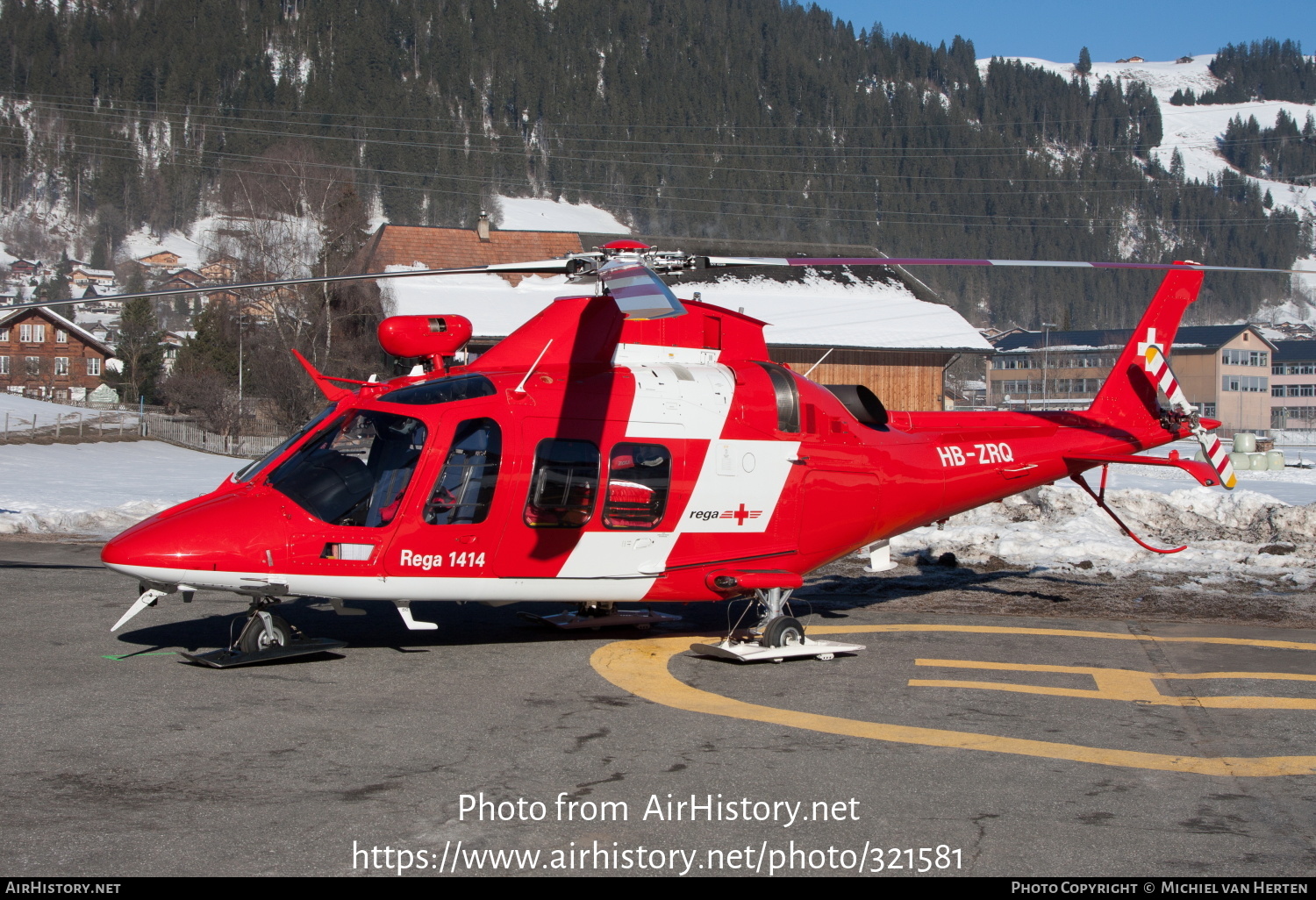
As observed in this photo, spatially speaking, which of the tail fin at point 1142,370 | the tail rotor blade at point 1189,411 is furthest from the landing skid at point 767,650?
the tail fin at point 1142,370

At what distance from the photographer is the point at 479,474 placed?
30.9 feet

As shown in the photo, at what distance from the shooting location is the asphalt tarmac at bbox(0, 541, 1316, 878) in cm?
536

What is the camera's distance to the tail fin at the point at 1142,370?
13.3 meters

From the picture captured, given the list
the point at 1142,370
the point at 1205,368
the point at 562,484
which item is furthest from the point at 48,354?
the point at 1205,368

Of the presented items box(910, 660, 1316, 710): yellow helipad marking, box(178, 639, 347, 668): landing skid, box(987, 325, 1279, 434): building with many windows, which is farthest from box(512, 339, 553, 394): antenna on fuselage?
box(987, 325, 1279, 434): building with many windows

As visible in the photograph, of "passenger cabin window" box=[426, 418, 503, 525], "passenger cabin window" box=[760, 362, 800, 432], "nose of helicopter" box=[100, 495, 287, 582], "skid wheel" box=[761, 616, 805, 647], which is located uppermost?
"passenger cabin window" box=[760, 362, 800, 432]

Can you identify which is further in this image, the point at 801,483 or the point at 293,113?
the point at 293,113

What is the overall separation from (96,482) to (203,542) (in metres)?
21.3

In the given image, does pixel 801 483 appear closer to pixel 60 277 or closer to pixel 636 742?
pixel 636 742

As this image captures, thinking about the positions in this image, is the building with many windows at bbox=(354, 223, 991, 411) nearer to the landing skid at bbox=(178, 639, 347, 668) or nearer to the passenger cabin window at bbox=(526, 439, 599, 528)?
the passenger cabin window at bbox=(526, 439, 599, 528)

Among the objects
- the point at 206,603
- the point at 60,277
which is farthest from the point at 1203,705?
the point at 60,277

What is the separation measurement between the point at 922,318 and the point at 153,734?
1591 inches

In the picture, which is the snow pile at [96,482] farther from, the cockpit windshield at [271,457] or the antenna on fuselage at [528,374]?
the antenna on fuselage at [528,374]

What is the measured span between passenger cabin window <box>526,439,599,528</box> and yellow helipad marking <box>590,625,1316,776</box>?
1388mm
